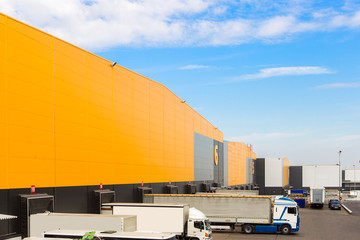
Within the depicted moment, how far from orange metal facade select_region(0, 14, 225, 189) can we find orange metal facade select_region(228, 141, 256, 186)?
1990 inches

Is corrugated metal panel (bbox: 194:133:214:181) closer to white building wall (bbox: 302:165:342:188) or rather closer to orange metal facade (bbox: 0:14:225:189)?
orange metal facade (bbox: 0:14:225:189)

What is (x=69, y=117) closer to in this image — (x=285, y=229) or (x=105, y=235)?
(x=105, y=235)

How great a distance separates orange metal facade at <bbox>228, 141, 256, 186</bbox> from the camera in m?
94.5

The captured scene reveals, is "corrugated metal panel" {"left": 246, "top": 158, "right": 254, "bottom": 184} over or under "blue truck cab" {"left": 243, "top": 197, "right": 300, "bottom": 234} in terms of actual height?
under

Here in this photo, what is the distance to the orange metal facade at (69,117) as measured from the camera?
22995 mm

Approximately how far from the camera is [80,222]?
2136 cm

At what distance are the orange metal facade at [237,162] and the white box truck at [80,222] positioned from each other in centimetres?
7290

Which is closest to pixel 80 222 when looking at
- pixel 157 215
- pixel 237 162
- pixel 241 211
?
pixel 157 215

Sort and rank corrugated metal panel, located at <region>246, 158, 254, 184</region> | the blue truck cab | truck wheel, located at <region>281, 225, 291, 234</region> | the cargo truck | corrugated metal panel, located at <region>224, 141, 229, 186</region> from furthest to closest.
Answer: corrugated metal panel, located at <region>246, 158, 254, 184</region> < corrugated metal panel, located at <region>224, 141, 229, 186</region> < truck wheel, located at <region>281, 225, 291, 234</region> < the blue truck cab < the cargo truck

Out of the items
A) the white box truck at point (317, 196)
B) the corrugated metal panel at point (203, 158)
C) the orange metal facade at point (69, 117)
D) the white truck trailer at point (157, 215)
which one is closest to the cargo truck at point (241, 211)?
the orange metal facade at point (69, 117)

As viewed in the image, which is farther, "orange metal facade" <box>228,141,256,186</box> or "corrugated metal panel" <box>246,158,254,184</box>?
"corrugated metal panel" <box>246,158,254,184</box>

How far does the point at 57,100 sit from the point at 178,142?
2891 centimetres

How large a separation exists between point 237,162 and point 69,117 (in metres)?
78.5

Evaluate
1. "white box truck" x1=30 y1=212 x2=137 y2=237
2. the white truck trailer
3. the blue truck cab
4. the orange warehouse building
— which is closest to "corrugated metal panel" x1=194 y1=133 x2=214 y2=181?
the orange warehouse building
